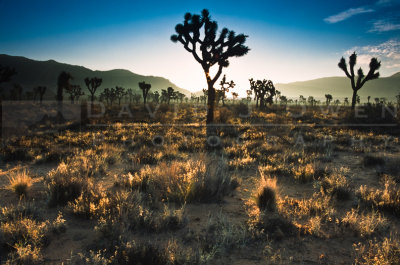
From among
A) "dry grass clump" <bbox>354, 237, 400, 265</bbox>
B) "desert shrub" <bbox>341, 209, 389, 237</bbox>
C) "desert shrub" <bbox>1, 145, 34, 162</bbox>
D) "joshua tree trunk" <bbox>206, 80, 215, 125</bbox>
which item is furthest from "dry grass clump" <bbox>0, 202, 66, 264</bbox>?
"joshua tree trunk" <bbox>206, 80, 215, 125</bbox>

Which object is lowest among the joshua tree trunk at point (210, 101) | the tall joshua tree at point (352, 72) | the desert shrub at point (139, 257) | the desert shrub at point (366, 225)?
the desert shrub at point (139, 257)

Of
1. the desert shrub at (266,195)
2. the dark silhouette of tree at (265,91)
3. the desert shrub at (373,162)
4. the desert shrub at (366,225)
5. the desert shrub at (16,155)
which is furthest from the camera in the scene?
the dark silhouette of tree at (265,91)

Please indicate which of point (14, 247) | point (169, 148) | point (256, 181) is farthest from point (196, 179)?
point (169, 148)

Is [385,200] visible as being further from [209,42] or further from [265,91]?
[265,91]

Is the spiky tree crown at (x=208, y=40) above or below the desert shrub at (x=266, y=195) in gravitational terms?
above

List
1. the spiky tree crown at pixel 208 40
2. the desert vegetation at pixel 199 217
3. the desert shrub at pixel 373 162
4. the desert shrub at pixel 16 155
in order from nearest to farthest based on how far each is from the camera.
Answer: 1. the desert vegetation at pixel 199 217
2. the desert shrub at pixel 373 162
3. the desert shrub at pixel 16 155
4. the spiky tree crown at pixel 208 40

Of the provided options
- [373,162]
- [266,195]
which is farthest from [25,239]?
[373,162]

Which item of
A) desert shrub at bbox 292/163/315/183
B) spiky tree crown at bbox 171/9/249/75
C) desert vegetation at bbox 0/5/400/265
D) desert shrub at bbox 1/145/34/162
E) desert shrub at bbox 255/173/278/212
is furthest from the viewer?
spiky tree crown at bbox 171/9/249/75

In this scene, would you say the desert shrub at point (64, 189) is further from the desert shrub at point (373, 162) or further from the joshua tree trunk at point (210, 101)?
the joshua tree trunk at point (210, 101)

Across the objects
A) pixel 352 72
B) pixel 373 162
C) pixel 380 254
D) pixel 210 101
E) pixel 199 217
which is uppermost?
pixel 352 72

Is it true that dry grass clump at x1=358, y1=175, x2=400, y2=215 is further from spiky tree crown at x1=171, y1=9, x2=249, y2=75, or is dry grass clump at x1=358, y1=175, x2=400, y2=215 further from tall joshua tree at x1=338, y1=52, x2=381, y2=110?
tall joshua tree at x1=338, y1=52, x2=381, y2=110

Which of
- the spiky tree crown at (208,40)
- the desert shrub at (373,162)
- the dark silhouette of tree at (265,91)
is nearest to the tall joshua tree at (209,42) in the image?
the spiky tree crown at (208,40)

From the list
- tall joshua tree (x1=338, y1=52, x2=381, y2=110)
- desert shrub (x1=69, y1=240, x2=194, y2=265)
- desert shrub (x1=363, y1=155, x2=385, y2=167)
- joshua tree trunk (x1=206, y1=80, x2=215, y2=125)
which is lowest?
desert shrub (x1=69, y1=240, x2=194, y2=265)

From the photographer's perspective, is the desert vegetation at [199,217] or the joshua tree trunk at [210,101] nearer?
the desert vegetation at [199,217]
